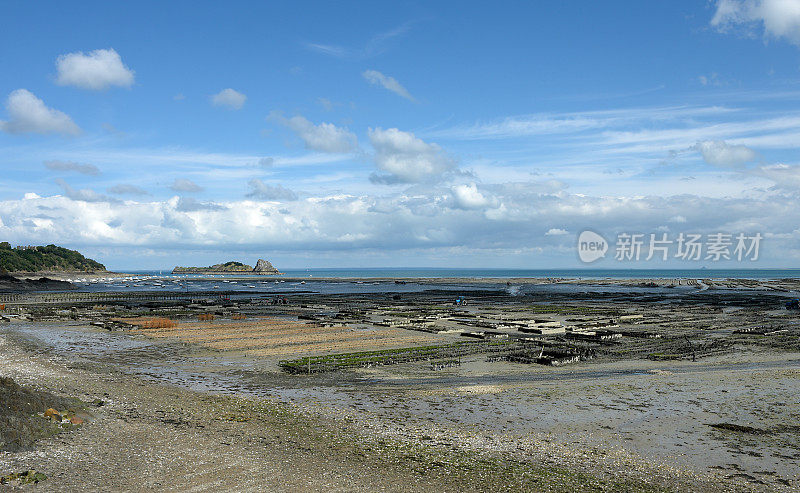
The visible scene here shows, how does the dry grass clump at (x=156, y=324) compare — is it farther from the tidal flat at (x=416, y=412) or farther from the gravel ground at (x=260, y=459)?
the gravel ground at (x=260, y=459)

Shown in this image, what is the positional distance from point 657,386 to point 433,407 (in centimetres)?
1365

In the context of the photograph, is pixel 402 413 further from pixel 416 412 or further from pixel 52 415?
pixel 52 415

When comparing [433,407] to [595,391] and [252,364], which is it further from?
[252,364]

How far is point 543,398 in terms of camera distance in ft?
88.9

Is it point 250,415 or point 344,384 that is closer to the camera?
point 250,415

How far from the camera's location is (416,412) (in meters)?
24.3

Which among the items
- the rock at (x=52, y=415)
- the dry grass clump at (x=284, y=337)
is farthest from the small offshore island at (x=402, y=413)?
the dry grass clump at (x=284, y=337)

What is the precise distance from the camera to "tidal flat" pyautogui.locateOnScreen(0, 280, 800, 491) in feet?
55.1

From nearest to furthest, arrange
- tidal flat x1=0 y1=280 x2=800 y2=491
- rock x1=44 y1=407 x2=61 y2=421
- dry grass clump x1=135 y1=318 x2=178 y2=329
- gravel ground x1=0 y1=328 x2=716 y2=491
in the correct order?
gravel ground x1=0 y1=328 x2=716 y2=491 < tidal flat x1=0 y1=280 x2=800 y2=491 < rock x1=44 y1=407 x2=61 y2=421 < dry grass clump x1=135 y1=318 x2=178 y2=329

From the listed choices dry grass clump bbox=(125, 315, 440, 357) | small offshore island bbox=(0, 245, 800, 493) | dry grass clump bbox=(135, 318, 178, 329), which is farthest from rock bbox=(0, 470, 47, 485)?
dry grass clump bbox=(135, 318, 178, 329)

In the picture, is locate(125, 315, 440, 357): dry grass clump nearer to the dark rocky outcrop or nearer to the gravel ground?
the gravel ground

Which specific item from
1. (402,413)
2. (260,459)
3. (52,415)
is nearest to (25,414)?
(52,415)

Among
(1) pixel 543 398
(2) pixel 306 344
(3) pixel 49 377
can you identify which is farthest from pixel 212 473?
(2) pixel 306 344

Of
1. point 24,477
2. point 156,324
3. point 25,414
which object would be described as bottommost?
point 156,324
